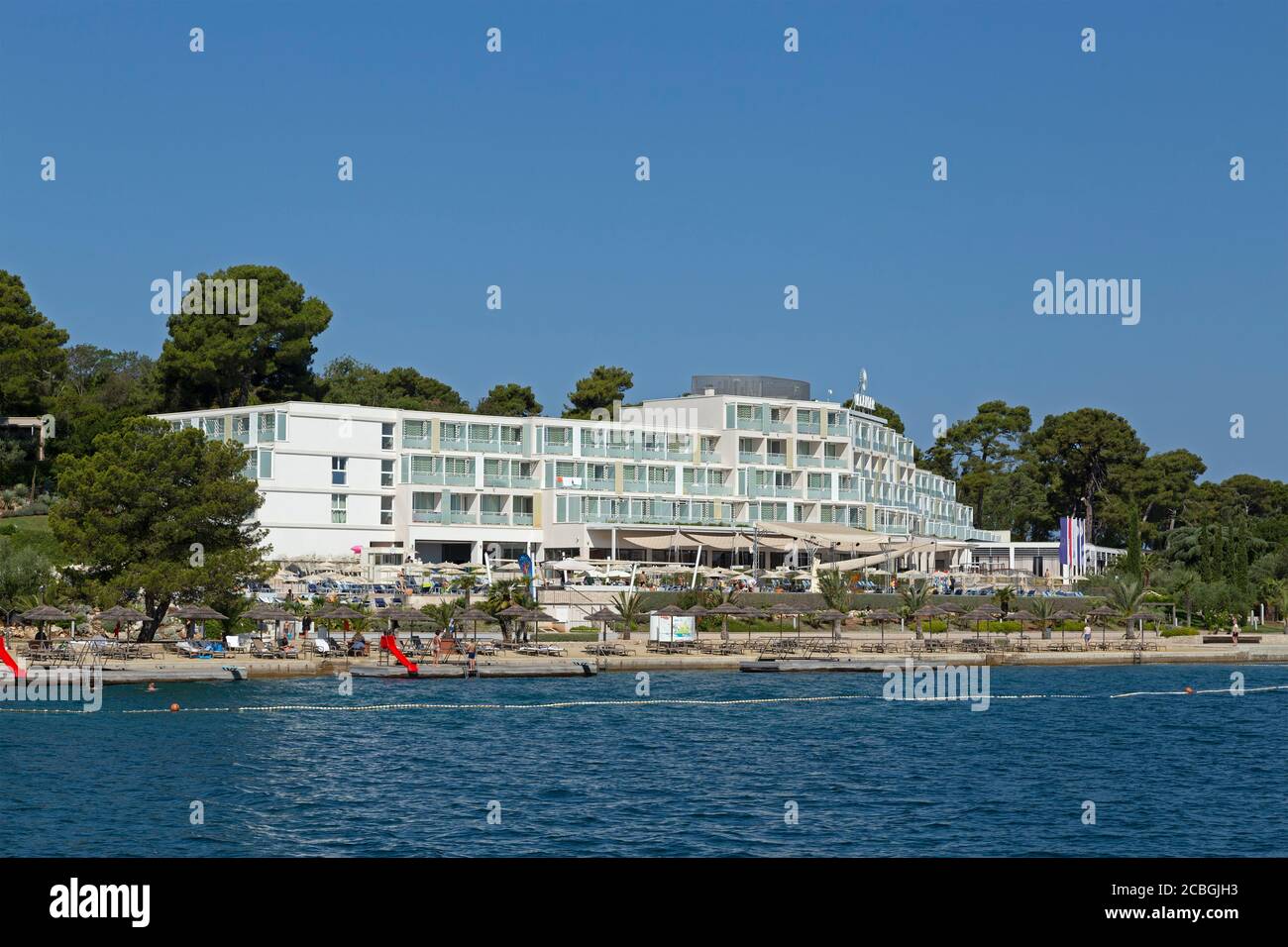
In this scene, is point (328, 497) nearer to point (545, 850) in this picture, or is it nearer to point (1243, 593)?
point (1243, 593)

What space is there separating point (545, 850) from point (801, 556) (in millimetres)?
85904

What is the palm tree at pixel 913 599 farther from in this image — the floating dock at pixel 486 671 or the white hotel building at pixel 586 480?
the floating dock at pixel 486 671

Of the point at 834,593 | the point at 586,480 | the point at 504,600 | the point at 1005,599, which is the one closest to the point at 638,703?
the point at 504,600

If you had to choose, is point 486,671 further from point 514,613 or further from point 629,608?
point 629,608

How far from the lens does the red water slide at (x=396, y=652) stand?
63625mm

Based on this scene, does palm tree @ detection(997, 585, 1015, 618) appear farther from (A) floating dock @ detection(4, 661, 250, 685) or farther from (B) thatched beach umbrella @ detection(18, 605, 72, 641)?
(B) thatched beach umbrella @ detection(18, 605, 72, 641)

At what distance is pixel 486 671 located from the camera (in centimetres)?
6562

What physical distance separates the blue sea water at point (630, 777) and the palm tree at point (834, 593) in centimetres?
2285

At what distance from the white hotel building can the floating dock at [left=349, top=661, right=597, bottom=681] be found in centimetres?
3243

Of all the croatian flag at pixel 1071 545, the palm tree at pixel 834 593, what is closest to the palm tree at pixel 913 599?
the palm tree at pixel 834 593

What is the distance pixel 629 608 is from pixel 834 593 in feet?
43.2

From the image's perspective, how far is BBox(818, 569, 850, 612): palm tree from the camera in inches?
3398

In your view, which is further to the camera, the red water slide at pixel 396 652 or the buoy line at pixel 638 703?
the red water slide at pixel 396 652
